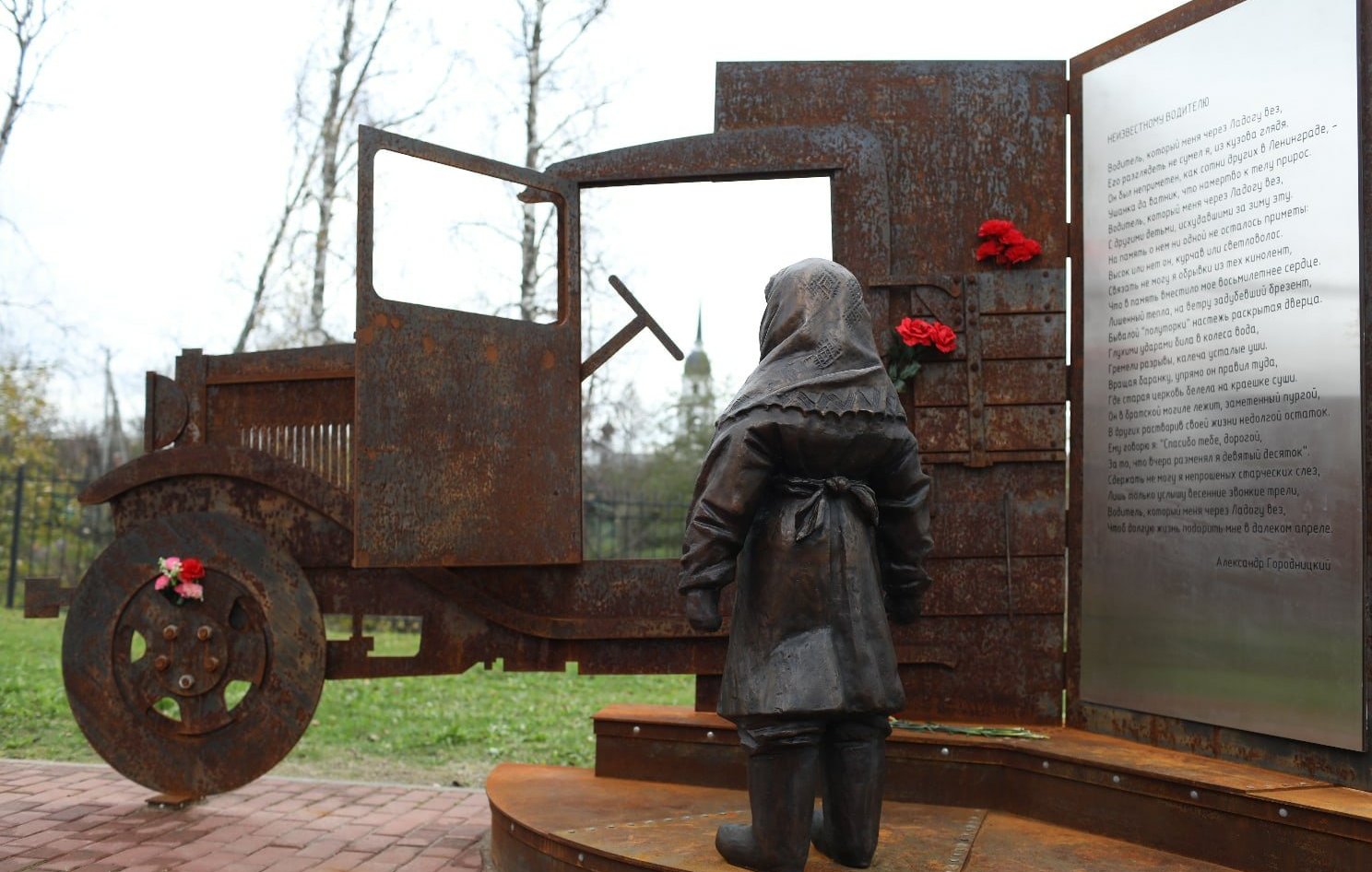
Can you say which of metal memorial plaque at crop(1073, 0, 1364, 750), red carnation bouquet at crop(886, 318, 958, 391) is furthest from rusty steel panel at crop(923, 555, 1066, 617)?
red carnation bouquet at crop(886, 318, 958, 391)

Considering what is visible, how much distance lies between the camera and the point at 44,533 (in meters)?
12.9

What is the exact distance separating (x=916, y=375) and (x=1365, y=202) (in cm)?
177

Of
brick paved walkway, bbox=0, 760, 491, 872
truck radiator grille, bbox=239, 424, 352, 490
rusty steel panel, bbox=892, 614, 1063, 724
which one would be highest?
truck radiator grille, bbox=239, 424, 352, 490

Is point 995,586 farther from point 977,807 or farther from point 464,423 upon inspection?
point 464,423

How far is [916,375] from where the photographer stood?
200 inches

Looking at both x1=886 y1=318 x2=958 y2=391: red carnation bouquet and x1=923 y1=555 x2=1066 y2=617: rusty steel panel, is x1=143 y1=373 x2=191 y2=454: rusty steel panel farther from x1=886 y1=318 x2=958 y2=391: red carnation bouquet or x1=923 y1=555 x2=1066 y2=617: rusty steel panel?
x1=923 y1=555 x2=1066 y2=617: rusty steel panel

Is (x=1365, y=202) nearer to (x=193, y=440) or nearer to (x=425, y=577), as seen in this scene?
(x=425, y=577)

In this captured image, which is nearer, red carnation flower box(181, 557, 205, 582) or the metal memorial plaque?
the metal memorial plaque

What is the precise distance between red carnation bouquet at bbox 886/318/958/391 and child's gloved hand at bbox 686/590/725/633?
1.82 m

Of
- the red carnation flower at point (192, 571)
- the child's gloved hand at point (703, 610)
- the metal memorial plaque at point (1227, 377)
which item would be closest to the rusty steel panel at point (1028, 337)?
the metal memorial plaque at point (1227, 377)

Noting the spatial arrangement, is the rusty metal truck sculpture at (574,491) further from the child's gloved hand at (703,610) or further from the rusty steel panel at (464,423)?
the child's gloved hand at (703,610)

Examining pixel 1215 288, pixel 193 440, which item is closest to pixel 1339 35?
pixel 1215 288

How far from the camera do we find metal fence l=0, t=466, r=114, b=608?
1241 cm

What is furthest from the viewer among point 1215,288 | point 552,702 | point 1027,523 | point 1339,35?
point 552,702
